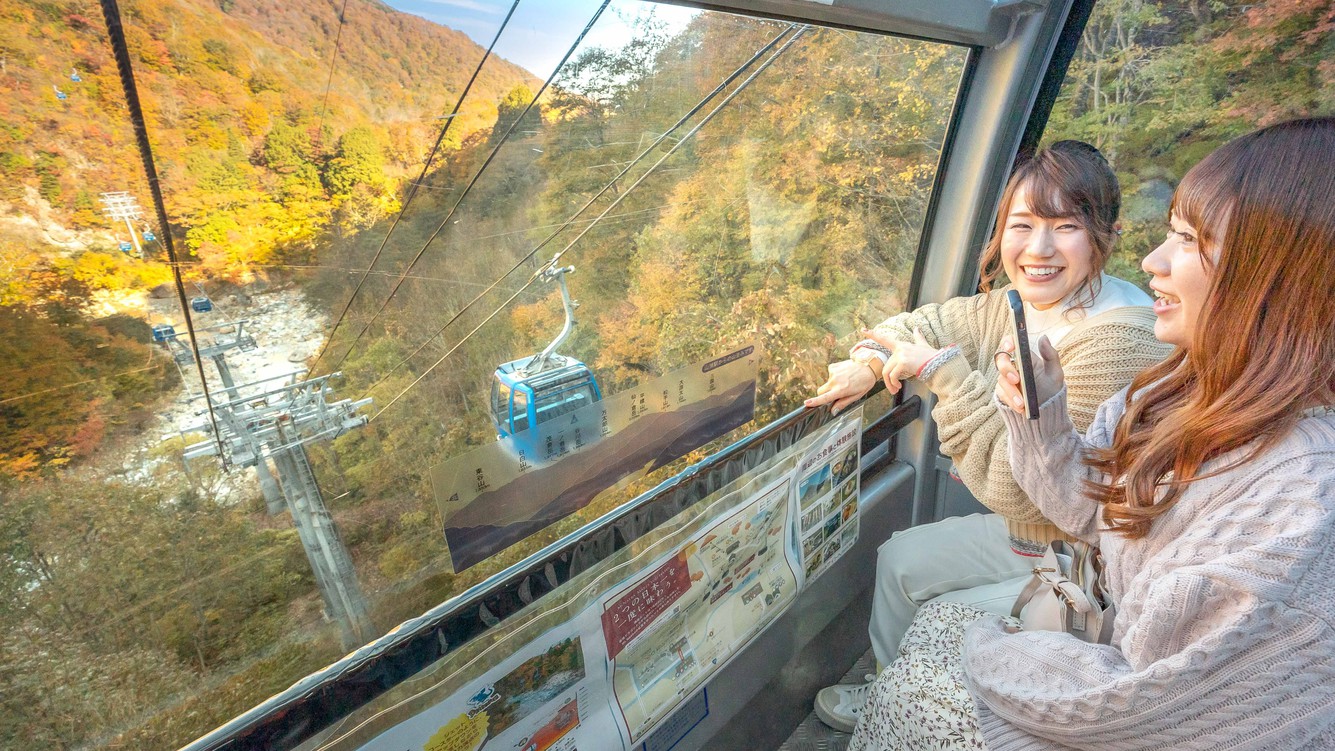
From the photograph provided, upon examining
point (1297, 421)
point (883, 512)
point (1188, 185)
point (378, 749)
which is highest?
point (1188, 185)

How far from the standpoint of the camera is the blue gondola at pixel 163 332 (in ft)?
2.64

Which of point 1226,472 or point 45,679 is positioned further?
point 1226,472

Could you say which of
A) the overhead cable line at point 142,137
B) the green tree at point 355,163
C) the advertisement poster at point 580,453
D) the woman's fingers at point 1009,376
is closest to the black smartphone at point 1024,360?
the woman's fingers at point 1009,376

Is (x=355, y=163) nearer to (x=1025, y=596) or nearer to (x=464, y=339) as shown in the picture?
(x=464, y=339)

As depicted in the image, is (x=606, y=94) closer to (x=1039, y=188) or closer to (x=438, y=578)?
(x=438, y=578)

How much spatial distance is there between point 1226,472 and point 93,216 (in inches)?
62.6

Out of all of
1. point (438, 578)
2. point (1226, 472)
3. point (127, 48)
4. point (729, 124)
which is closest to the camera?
point (127, 48)

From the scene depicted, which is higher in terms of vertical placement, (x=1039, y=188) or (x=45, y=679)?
(x=1039, y=188)

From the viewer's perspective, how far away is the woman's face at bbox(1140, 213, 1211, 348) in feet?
3.53

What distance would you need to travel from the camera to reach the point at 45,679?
2.59ft

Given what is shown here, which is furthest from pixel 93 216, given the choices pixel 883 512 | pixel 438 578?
pixel 883 512

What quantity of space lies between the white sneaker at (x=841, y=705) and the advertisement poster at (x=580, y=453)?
3.59 ft

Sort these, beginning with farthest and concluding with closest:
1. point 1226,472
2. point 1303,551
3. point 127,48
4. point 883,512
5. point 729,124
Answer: point 883,512
point 729,124
point 1226,472
point 1303,551
point 127,48

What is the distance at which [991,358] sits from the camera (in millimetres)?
1880
